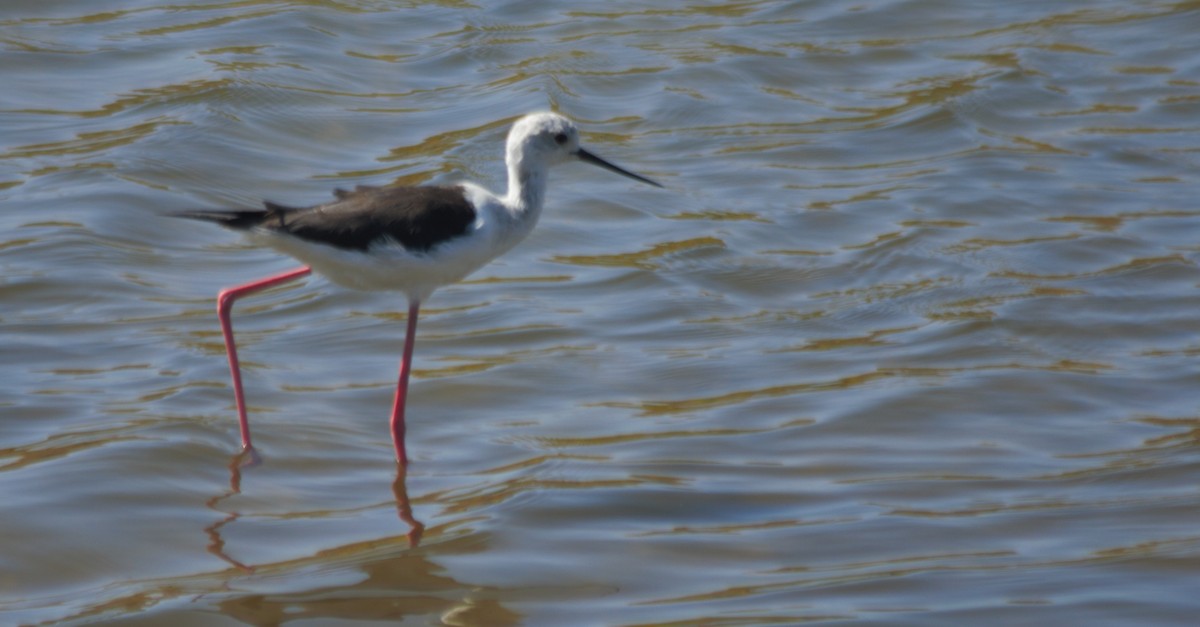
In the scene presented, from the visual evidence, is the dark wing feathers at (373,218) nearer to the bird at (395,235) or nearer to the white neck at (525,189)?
the bird at (395,235)

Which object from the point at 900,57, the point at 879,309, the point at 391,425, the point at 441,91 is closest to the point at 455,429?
the point at 391,425

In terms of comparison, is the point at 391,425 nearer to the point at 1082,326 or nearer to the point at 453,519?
the point at 453,519

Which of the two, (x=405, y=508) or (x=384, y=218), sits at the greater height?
(x=384, y=218)

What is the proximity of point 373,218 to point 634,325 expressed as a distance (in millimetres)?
1763

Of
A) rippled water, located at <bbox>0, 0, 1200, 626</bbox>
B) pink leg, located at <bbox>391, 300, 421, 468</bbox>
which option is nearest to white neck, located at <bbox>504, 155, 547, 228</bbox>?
Result: pink leg, located at <bbox>391, 300, 421, 468</bbox>

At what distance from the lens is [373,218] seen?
6.10m

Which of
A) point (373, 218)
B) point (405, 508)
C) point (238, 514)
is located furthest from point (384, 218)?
point (238, 514)

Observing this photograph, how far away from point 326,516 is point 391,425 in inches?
27.5

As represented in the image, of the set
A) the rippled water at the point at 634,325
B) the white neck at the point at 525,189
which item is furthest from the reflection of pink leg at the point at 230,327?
the white neck at the point at 525,189

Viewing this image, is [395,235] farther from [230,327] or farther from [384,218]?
[230,327]

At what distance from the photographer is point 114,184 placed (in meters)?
8.65

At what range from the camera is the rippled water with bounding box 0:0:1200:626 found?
5301mm

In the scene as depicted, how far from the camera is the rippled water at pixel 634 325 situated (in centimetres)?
530

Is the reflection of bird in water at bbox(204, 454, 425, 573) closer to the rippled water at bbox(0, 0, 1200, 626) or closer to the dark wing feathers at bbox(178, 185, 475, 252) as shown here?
the rippled water at bbox(0, 0, 1200, 626)
